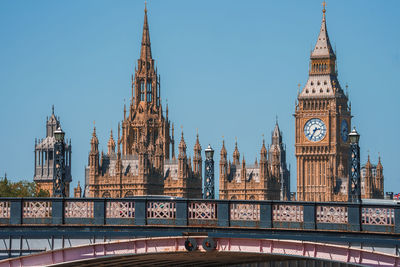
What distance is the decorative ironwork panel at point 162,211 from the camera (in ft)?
201

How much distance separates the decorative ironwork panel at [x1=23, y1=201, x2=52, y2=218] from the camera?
6241 centimetres

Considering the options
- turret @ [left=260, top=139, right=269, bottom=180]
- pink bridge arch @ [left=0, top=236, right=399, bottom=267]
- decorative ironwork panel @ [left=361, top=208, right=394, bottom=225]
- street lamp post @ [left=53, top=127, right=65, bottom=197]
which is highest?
turret @ [left=260, top=139, right=269, bottom=180]

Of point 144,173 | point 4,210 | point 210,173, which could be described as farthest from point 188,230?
point 144,173

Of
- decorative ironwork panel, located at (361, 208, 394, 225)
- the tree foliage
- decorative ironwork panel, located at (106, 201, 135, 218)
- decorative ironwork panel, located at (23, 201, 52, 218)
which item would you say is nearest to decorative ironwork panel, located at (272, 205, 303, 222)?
decorative ironwork panel, located at (361, 208, 394, 225)

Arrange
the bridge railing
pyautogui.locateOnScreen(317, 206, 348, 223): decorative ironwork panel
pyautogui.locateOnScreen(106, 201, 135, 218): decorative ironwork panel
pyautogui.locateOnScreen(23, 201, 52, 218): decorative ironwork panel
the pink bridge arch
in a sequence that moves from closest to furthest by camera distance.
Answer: the bridge railing, pyautogui.locateOnScreen(317, 206, 348, 223): decorative ironwork panel, the pink bridge arch, pyautogui.locateOnScreen(106, 201, 135, 218): decorative ironwork panel, pyautogui.locateOnScreen(23, 201, 52, 218): decorative ironwork panel

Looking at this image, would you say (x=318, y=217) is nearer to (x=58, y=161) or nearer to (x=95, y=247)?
(x=95, y=247)

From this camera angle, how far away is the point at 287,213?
60.7m

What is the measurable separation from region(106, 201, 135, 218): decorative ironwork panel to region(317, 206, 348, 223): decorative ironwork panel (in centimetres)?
912

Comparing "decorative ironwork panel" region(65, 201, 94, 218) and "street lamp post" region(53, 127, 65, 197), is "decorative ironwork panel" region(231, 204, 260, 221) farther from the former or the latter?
"street lamp post" region(53, 127, 65, 197)

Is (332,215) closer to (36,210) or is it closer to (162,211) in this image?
(162,211)

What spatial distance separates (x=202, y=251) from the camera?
6109 centimetres

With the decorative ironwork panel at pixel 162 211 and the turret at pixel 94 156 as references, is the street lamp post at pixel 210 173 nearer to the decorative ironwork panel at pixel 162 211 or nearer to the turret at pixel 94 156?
the decorative ironwork panel at pixel 162 211

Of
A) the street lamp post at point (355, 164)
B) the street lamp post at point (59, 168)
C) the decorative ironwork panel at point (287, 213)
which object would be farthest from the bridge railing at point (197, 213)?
the street lamp post at point (355, 164)

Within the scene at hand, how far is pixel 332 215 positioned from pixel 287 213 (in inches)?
88.8
